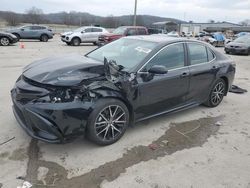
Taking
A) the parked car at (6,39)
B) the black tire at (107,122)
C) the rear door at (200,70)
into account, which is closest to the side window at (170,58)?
the rear door at (200,70)

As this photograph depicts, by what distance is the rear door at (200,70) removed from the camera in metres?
4.78

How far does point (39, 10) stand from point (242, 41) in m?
70.9

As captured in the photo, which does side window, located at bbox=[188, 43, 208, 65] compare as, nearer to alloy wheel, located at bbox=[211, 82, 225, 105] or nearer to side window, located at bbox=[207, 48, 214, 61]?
side window, located at bbox=[207, 48, 214, 61]

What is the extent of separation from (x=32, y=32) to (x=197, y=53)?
815 inches

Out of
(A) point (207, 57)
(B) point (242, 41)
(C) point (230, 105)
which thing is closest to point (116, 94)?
(A) point (207, 57)

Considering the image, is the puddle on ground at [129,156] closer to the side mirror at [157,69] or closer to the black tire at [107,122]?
the black tire at [107,122]

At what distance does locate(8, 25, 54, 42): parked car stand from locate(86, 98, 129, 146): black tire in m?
21.1

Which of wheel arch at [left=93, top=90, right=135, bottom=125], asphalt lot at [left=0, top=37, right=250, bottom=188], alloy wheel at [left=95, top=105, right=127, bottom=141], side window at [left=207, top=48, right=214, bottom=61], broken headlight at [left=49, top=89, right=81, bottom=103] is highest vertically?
side window at [left=207, top=48, right=214, bottom=61]

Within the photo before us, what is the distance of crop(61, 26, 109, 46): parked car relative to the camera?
20.5m

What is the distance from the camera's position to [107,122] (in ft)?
12.0

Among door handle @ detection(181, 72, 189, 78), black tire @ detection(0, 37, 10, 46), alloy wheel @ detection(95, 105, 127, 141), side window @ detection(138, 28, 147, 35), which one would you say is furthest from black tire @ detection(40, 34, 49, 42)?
alloy wheel @ detection(95, 105, 127, 141)

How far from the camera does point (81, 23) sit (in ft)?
205

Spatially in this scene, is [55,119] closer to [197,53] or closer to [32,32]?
[197,53]

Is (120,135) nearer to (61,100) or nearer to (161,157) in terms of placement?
(161,157)
